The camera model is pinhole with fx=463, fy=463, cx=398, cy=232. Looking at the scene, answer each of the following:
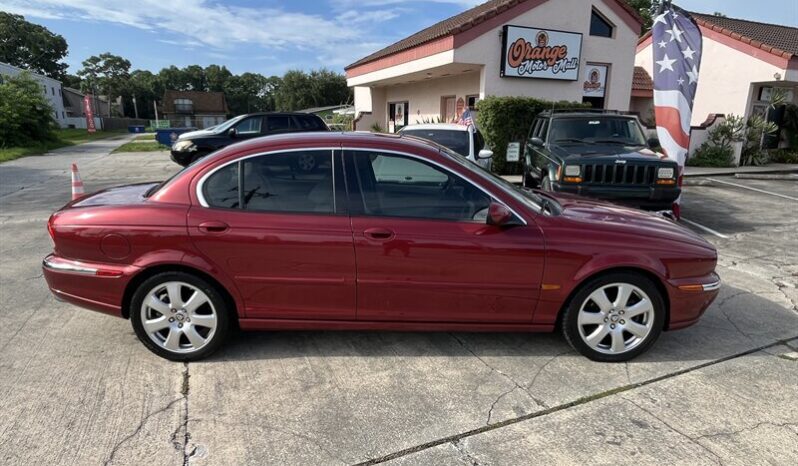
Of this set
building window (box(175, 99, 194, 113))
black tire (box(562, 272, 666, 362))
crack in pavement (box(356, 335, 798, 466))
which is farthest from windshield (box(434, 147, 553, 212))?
building window (box(175, 99, 194, 113))

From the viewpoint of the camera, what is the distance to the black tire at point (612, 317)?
10.9 feet

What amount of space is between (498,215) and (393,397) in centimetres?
138

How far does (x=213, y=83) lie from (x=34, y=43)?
1379 inches

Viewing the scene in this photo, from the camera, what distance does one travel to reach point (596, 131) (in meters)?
7.80

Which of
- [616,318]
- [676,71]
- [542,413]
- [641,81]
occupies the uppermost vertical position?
[641,81]

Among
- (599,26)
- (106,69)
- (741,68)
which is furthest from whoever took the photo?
(106,69)

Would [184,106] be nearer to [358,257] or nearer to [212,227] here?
[212,227]

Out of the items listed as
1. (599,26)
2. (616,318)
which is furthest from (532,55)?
(616,318)

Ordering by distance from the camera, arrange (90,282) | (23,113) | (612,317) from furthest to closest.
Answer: (23,113)
(612,317)
(90,282)

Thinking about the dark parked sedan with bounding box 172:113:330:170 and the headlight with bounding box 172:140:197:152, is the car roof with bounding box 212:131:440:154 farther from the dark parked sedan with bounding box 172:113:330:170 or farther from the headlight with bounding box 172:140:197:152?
the headlight with bounding box 172:140:197:152

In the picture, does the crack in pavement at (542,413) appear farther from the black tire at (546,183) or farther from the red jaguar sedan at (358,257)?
the black tire at (546,183)

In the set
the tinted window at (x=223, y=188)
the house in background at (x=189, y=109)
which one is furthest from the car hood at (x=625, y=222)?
the house in background at (x=189, y=109)

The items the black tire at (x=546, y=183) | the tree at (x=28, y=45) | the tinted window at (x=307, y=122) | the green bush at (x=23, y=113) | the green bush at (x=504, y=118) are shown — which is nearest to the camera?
the black tire at (x=546, y=183)

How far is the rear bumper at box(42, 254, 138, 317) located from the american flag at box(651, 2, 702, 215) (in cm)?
847
